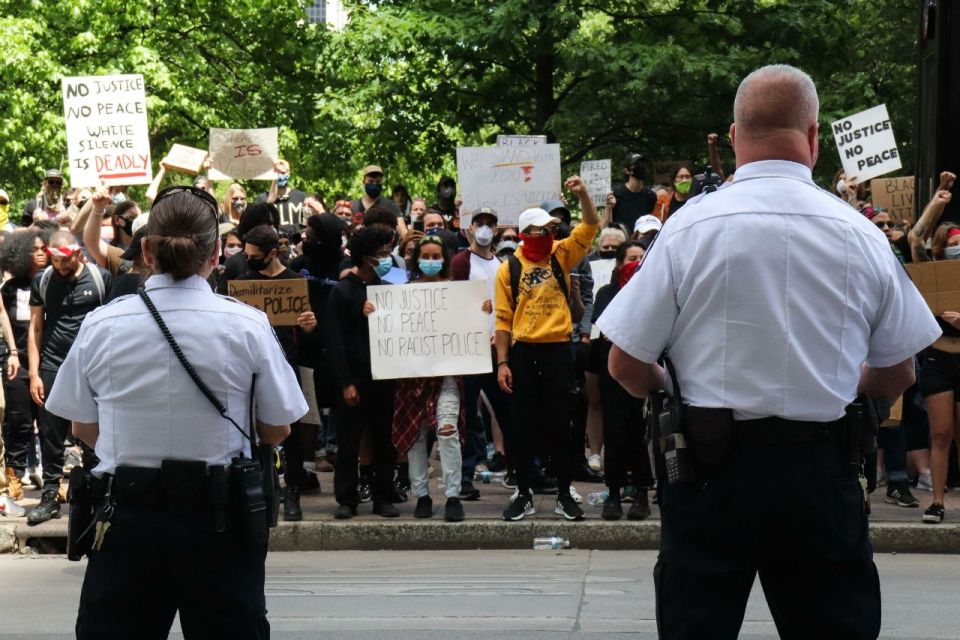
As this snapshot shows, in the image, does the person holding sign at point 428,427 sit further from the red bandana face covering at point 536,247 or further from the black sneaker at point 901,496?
the black sneaker at point 901,496

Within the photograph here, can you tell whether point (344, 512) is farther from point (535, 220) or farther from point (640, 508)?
point (535, 220)

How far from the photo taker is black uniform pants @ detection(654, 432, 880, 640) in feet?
11.6

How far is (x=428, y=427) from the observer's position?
34.2 ft

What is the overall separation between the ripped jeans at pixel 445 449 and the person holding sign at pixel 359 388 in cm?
20

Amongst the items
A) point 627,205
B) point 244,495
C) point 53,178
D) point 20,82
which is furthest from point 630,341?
point 20,82

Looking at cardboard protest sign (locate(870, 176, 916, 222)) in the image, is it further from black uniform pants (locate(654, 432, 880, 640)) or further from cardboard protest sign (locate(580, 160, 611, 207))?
black uniform pants (locate(654, 432, 880, 640))

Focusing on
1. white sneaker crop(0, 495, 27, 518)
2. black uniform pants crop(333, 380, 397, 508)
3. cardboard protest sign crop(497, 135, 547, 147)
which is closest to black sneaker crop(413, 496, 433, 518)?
black uniform pants crop(333, 380, 397, 508)

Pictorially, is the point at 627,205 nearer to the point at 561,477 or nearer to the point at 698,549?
the point at 561,477

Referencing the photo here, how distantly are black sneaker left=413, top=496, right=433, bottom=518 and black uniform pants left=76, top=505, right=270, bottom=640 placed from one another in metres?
6.30

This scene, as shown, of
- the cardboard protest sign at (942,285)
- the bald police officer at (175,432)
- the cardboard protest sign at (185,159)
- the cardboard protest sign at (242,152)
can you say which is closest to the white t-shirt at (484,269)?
the cardboard protest sign at (942,285)

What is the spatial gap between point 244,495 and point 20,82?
2295 centimetres

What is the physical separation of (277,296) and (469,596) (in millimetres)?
3181

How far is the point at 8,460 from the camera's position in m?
11.3

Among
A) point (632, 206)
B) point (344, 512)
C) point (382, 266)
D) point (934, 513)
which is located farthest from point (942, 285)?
point (632, 206)
